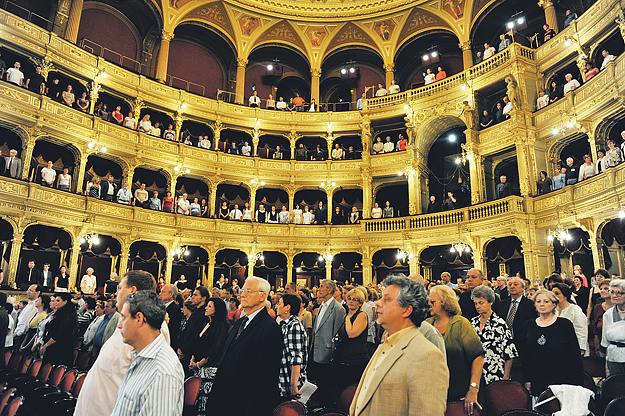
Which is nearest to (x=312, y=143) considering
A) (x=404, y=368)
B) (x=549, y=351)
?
(x=549, y=351)

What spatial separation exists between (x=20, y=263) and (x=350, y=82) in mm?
19755

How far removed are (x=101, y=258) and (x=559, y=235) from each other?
61.4 feet

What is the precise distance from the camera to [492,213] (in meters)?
16.2

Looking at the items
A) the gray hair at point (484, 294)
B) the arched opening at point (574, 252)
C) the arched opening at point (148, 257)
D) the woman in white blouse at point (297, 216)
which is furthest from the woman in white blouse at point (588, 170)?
the arched opening at point (148, 257)

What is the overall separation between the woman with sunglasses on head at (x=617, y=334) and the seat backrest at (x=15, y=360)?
9000 mm

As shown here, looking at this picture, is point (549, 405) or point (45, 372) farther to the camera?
point (45, 372)

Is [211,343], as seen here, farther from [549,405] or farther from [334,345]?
[549,405]

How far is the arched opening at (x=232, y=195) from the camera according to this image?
22.4 metres

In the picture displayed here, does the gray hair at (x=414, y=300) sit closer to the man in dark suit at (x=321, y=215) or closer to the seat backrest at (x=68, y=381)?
the seat backrest at (x=68, y=381)

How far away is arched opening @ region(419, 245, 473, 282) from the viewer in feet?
58.4

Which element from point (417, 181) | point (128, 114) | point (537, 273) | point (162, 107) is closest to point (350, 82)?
point (417, 181)

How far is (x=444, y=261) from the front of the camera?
19.6m

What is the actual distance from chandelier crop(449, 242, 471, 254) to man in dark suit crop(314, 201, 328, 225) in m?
6.85

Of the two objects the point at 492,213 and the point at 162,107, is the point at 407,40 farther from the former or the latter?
the point at 162,107
